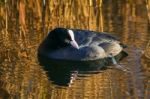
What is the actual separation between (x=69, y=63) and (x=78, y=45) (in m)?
0.44

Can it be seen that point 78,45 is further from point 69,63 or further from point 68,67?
point 68,67

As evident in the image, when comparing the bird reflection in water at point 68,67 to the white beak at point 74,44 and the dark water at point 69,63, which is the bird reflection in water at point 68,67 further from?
the white beak at point 74,44

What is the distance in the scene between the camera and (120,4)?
14242 millimetres

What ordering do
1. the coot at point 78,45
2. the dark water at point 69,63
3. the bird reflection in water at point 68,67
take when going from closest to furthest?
the dark water at point 69,63, the bird reflection in water at point 68,67, the coot at point 78,45

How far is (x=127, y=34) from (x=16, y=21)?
2.01m

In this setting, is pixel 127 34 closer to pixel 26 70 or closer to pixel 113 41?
pixel 113 41

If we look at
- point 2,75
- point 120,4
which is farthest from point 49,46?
point 120,4

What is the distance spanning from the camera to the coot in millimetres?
10414

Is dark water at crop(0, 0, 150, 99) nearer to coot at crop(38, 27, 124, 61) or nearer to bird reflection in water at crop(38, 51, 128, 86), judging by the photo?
bird reflection in water at crop(38, 51, 128, 86)

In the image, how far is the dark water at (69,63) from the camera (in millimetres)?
8422

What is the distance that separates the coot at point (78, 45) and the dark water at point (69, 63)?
19 centimetres

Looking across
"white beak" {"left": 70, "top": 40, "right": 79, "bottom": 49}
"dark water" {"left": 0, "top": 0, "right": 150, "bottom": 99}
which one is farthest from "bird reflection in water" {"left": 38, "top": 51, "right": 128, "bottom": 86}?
"white beak" {"left": 70, "top": 40, "right": 79, "bottom": 49}

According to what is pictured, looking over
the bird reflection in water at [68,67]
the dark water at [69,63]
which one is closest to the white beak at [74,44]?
the bird reflection in water at [68,67]

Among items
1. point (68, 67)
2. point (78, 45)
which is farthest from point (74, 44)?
point (68, 67)
